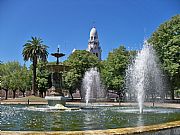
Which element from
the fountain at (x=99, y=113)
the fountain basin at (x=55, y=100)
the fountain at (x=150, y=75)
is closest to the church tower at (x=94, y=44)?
the fountain at (x=99, y=113)

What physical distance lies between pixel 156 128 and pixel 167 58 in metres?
36.5

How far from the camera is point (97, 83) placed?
56406mm

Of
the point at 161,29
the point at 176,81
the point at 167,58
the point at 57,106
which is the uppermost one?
the point at 161,29

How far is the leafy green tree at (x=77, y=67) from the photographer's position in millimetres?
53938

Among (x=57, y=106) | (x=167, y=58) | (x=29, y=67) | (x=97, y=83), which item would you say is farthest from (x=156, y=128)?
(x=29, y=67)

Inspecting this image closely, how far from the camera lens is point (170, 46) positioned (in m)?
42.5

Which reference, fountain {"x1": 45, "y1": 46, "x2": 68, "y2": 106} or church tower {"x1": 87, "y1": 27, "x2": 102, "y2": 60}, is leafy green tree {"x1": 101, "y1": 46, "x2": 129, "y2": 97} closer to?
fountain {"x1": 45, "y1": 46, "x2": 68, "y2": 106}

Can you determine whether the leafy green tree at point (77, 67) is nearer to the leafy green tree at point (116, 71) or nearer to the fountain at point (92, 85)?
the fountain at point (92, 85)

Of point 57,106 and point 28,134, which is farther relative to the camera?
point 57,106

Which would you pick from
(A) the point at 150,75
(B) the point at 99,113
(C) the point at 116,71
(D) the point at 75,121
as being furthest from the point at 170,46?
(D) the point at 75,121

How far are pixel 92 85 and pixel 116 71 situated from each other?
6.14 m

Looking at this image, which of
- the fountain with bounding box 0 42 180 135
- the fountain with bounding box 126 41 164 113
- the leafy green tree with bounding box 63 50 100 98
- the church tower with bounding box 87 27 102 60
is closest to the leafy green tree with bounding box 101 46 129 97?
the fountain with bounding box 0 42 180 135

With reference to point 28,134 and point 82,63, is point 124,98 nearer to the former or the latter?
point 82,63

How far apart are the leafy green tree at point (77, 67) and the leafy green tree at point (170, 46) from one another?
567 inches
